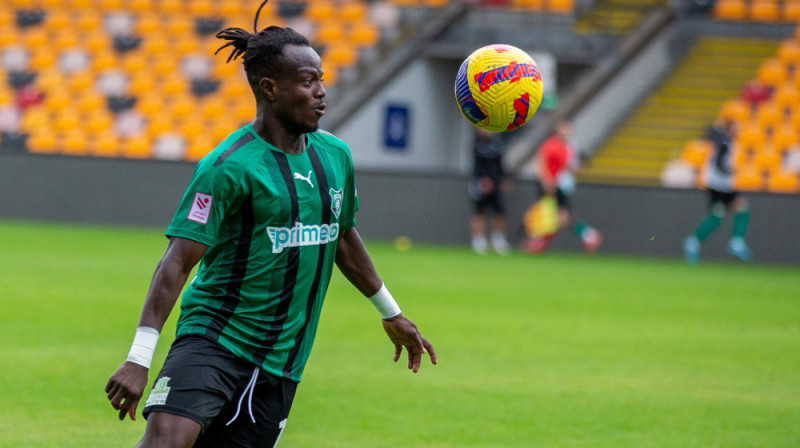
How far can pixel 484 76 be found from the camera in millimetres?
6160

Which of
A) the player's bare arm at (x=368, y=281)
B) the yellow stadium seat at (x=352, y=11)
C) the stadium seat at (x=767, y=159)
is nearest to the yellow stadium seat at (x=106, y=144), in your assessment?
the yellow stadium seat at (x=352, y=11)

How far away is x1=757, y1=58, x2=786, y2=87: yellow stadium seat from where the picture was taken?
25.2 meters

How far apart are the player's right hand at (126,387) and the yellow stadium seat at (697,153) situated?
21.2 m

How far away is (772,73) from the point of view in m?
25.4

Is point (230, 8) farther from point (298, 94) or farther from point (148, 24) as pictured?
point (298, 94)

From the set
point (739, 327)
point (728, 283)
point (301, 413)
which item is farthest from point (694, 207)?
point (301, 413)

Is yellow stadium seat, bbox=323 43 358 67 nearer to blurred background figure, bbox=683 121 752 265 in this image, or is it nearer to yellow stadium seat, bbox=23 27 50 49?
yellow stadium seat, bbox=23 27 50 49

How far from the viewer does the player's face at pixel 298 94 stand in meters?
4.62

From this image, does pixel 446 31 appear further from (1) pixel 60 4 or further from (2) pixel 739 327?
(2) pixel 739 327

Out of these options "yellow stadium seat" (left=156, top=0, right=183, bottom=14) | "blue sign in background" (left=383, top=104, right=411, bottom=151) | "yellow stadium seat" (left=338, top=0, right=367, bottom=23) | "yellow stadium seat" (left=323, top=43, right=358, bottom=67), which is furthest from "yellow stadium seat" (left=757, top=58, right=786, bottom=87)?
"yellow stadium seat" (left=156, top=0, right=183, bottom=14)

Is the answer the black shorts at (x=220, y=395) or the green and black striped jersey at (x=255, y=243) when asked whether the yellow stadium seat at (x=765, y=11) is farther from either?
the black shorts at (x=220, y=395)

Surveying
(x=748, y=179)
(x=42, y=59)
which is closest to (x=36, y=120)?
(x=42, y=59)

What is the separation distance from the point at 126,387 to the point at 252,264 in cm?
71

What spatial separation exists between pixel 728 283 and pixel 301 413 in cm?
1133
